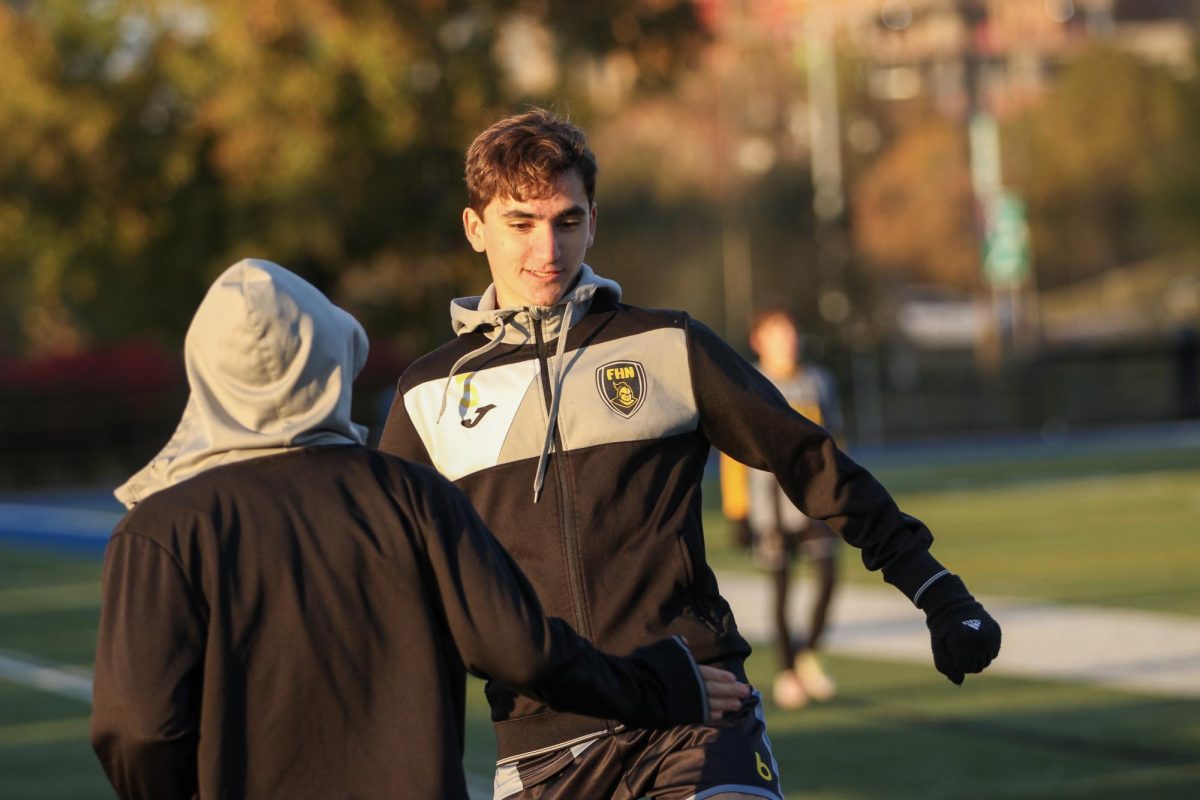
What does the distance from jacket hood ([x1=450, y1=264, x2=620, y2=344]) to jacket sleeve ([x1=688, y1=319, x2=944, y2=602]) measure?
0.74 ft

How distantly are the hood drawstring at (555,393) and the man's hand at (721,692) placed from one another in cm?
64

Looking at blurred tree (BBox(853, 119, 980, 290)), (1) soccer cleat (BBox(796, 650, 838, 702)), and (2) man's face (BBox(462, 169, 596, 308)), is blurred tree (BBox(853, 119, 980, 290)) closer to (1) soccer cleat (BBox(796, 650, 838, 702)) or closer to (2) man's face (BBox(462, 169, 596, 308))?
(1) soccer cleat (BBox(796, 650, 838, 702))

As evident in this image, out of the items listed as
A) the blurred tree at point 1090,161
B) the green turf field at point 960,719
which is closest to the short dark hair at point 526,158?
the green turf field at point 960,719

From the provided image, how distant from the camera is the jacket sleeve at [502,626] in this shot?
2.95m

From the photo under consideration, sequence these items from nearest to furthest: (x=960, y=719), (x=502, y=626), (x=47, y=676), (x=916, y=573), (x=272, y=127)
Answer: (x=502, y=626), (x=916, y=573), (x=960, y=719), (x=47, y=676), (x=272, y=127)

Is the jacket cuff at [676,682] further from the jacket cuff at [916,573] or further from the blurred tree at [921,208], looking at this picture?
the blurred tree at [921,208]

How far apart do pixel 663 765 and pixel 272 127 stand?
84.7 feet

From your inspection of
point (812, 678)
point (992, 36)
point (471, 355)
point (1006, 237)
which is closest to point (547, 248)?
point (471, 355)

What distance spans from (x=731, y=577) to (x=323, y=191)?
14628mm

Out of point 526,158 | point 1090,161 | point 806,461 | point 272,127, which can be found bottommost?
point 806,461

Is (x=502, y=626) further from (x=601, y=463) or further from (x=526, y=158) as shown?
(x=526, y=158)

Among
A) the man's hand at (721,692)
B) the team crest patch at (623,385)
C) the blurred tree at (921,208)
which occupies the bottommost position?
the man's hand at (721,692)

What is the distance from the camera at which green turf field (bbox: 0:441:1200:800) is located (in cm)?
796

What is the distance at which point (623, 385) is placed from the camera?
402 cm
